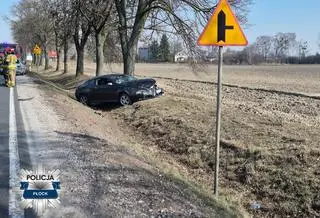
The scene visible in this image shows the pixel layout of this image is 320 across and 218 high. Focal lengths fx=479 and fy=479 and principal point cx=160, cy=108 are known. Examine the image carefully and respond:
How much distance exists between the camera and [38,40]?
74250 mm

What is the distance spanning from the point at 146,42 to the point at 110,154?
2098 centimetres

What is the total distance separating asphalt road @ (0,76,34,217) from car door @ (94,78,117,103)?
8395 mm

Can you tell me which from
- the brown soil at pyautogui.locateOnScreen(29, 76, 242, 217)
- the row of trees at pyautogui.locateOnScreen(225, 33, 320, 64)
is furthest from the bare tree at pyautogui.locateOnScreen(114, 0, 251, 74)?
the row of trees at pyautogui.locateOnScreen(225, 33, 320, 64)

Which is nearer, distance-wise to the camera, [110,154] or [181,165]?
[110,154]

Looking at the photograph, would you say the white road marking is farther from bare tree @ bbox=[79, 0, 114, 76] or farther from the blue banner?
bare tree @ bbox=[79, 0, 114, 76]

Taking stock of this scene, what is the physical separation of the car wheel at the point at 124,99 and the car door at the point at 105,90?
0.45 meters

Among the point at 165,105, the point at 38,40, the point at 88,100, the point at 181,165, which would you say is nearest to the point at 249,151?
the point at 181,165

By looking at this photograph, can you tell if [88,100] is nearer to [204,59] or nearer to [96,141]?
[204,59]

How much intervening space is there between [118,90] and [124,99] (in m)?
0.58

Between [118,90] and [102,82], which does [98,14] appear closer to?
[102,82]

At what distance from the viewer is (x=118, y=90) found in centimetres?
2261

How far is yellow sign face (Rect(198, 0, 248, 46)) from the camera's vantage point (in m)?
7.71

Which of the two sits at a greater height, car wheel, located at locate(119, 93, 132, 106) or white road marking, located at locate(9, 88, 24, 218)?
white road marking, located at locate(9, 88, 24, 218)

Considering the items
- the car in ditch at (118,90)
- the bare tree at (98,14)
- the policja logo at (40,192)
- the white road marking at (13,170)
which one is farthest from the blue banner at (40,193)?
the bare tree at (98,14)
